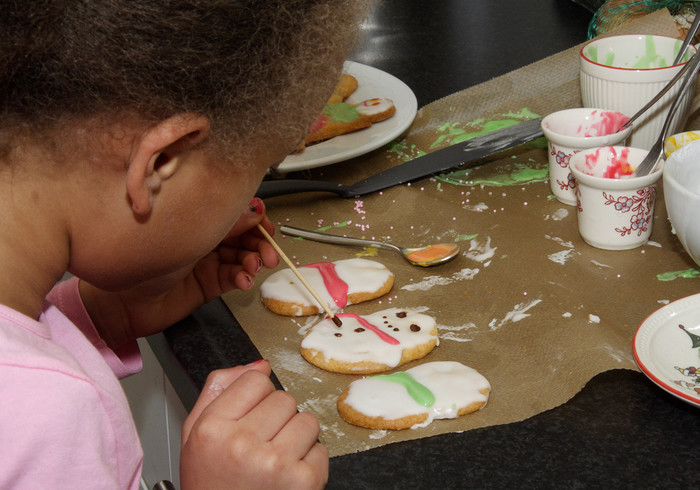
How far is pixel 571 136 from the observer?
47.7 inches

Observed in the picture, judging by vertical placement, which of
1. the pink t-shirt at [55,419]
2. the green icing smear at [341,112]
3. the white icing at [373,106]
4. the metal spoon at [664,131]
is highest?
the pink t-shirt at [55,419]

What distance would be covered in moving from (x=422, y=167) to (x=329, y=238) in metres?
0.24

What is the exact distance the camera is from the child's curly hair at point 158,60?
21.9 inches

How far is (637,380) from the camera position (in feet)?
2.82

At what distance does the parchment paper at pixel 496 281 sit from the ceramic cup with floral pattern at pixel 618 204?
0.8 inches

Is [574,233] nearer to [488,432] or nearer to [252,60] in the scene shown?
[488,432]

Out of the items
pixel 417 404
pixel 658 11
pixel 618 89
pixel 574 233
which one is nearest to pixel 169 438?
pixel 417 404

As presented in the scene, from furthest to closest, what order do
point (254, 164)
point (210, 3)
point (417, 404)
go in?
point (417, 404) → point (254, 164) → point (210, 3)

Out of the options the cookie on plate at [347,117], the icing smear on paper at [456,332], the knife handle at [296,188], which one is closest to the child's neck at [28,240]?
the icing smear on paper at [456,332]

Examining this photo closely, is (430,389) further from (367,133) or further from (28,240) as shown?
(367,133)

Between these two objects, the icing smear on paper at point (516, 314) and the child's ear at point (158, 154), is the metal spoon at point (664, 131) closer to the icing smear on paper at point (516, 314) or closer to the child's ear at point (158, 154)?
the icing smear on paper at point (516, 314)

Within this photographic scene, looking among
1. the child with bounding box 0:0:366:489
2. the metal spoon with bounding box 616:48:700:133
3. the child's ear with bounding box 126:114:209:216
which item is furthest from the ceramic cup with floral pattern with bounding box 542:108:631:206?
the child's ear with bounding box 126:114:209:216

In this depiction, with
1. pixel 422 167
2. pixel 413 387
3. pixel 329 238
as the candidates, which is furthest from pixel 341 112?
pixel 413 387

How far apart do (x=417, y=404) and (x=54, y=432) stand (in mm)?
391
